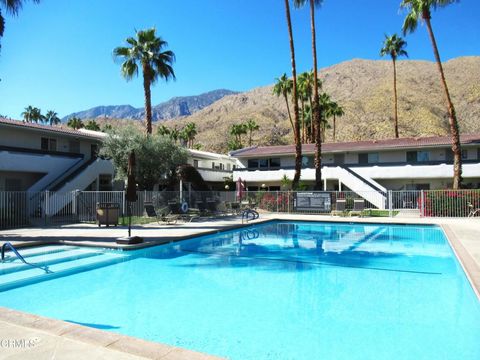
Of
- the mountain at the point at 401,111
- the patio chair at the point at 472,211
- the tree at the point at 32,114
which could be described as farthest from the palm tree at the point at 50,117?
the patio chair at the point at 472,211

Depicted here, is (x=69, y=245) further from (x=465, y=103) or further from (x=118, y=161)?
(x=465, y=103)

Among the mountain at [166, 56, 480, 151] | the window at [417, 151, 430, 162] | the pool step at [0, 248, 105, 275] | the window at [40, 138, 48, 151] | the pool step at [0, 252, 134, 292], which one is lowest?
the pool step at [0, 252, 134, 292]

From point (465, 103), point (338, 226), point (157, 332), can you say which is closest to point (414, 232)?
point (338, 226)

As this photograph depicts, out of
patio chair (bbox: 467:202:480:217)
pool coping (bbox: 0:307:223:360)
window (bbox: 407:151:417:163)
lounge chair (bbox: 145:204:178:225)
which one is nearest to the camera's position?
pool coping (bbox: 0:307:223:360)

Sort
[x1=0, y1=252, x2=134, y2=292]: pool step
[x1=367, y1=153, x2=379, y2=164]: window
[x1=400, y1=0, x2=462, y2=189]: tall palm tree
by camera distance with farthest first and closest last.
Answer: [x1=367, y1=153, x2=379, y2=164]: window, [x1=400, y1=0, x2=462, y2=189]: tall palm tree, [x1=0, y1=252, x2=134, y2=292]: pool step

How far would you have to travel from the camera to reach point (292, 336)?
21.0 feet

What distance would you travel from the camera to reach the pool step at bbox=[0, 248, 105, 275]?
34.9ft

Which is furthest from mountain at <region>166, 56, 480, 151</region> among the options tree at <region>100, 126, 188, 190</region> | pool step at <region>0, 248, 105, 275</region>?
pool step at <region>0, 248, 105, 275</region>

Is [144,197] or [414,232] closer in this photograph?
[414,232]

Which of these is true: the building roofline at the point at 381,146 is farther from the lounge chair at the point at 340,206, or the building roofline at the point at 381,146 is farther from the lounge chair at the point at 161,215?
the lounge chair at the point at 161,215

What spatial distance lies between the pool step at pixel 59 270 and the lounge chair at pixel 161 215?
838cm

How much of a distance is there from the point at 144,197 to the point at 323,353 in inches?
812

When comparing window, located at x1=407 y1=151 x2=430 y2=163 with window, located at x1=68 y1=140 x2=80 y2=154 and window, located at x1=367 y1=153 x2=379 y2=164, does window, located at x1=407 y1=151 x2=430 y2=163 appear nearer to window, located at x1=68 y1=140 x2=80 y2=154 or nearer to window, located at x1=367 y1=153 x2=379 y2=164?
window, located at x1=367 y1=153 x2=379 y2=164

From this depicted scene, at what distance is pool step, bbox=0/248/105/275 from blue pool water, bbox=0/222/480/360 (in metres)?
0.06
